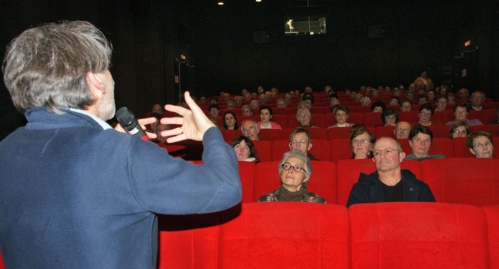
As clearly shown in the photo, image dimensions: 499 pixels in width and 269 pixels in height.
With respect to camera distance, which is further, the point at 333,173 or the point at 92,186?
the point at 333,173

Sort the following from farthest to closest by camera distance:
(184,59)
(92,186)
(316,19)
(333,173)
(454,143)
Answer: (316,19)
(184,59)
(454,143)
(333,173)
(92,186)

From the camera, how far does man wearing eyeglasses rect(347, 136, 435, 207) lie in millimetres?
2812

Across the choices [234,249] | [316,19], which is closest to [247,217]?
[234,249]

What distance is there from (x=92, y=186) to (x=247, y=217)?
3.65 feet

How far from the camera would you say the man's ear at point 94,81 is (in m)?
0.89

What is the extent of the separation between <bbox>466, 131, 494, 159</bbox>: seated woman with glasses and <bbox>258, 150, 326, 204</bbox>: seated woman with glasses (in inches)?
70.5

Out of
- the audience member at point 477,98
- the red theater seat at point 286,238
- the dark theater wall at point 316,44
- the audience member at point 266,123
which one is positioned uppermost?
the dark theater wall at point 316,44

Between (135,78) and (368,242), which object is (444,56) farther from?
(368,242)

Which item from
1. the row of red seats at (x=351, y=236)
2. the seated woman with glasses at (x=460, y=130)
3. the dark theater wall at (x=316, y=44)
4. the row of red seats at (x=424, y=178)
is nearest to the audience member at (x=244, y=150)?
the row of red seats at (x=424, y=178)

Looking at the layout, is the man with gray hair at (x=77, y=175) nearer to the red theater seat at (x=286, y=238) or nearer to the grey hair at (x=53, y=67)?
the grey hair at (x=53, y=67)

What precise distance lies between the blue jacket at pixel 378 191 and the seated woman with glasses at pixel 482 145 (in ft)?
4.24

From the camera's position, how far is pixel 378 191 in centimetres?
283

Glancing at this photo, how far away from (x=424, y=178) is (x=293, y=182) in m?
1.03

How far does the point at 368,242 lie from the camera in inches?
70.7
